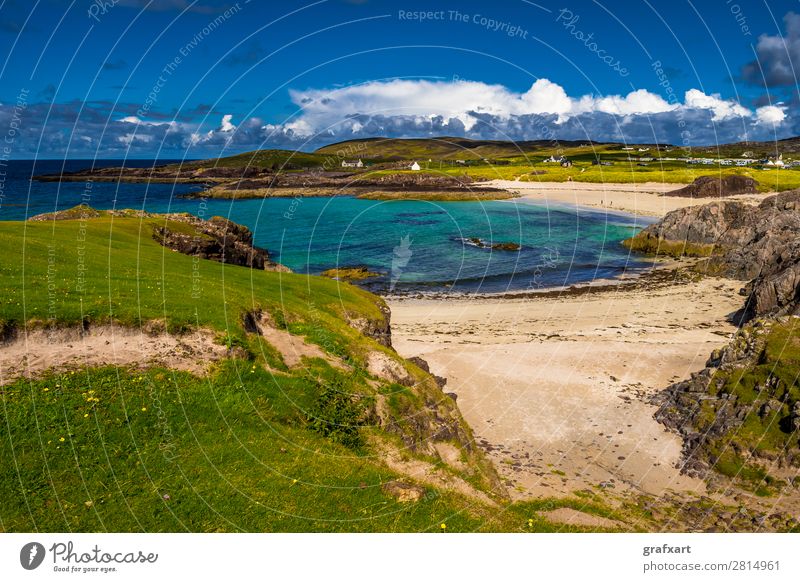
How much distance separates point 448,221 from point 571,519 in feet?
382

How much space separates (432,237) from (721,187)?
8073cm

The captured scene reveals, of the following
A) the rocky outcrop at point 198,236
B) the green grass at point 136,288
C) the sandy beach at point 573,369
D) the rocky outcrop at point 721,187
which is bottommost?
the sandy beach at point 573,369

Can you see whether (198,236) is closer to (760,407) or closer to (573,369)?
(573,369)

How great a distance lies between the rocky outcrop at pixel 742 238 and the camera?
47.3 m

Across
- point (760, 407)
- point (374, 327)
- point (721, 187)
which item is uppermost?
point (721, 187)

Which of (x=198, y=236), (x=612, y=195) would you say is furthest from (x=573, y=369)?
(x=612, y=195)

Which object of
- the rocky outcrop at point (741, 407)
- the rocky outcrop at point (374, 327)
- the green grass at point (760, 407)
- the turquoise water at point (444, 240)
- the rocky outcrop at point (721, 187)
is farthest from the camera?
the rocky outcrop at point (721, 187)

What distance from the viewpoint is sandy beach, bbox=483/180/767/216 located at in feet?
420

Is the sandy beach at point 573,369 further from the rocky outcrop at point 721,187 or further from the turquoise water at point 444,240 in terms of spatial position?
the rocky outcrop at point 721,187

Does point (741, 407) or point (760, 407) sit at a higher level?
point (760, 407)

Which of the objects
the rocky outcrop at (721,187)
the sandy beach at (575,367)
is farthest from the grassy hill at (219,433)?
the rocky outcrop at (721,187)

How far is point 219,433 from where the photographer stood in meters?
14.5
